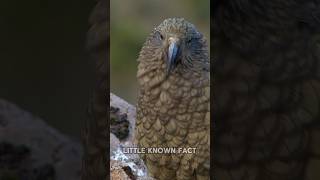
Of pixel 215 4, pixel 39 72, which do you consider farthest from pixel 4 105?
pixel 215 4

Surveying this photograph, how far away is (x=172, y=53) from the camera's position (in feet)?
4.47

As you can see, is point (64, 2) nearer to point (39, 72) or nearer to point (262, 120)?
point (39, 72)

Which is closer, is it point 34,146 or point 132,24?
point 132,24

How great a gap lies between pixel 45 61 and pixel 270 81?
27.4 inches

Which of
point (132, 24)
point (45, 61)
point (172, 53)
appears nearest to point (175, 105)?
point (172, 53)

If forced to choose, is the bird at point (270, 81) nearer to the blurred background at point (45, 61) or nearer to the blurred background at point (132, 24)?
the blurred background at point (132, 24)

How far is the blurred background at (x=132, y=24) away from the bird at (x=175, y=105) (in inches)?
1.2

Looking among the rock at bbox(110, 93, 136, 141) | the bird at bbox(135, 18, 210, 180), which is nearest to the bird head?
the bird at bbox(135, 18, 210, 180)

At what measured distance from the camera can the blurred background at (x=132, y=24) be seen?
1.36m

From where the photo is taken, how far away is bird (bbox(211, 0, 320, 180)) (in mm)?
1408

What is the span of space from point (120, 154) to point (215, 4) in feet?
1.75

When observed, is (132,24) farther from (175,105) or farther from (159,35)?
(175,105)

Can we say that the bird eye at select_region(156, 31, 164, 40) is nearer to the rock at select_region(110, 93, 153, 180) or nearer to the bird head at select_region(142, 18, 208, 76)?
the bird head at select_region(142, 18, 208, 76)

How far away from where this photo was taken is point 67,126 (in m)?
1.46
